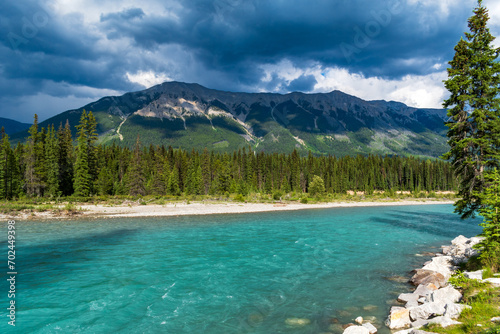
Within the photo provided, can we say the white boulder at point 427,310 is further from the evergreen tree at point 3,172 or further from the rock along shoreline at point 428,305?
the evergreen tree at point 3,172

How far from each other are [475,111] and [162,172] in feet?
268

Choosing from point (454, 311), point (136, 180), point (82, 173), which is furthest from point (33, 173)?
point (454, 311)

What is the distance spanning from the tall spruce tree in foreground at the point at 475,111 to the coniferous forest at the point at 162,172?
1.69m

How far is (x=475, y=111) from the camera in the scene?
1952cm

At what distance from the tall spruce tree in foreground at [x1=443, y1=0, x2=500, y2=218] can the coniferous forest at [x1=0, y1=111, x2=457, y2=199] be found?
5.54 feet

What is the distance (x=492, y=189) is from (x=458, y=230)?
2785 centimetres

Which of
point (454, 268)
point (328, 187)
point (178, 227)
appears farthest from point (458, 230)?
point (328, 187)

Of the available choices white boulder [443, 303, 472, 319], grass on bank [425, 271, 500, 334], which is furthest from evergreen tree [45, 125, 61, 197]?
grass on bank [425, 271, 500, 334]

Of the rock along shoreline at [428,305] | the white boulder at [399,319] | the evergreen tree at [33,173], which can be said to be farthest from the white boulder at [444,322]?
the evergreen tree at [33,173]

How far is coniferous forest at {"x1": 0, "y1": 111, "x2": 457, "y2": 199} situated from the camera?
190 feet

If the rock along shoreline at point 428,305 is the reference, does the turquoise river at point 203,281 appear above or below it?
below

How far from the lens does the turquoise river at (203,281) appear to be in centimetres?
1052

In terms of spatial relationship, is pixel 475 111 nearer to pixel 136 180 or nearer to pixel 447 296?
pixel 447 296

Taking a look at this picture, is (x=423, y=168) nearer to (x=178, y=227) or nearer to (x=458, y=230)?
(x=458, y=230)
